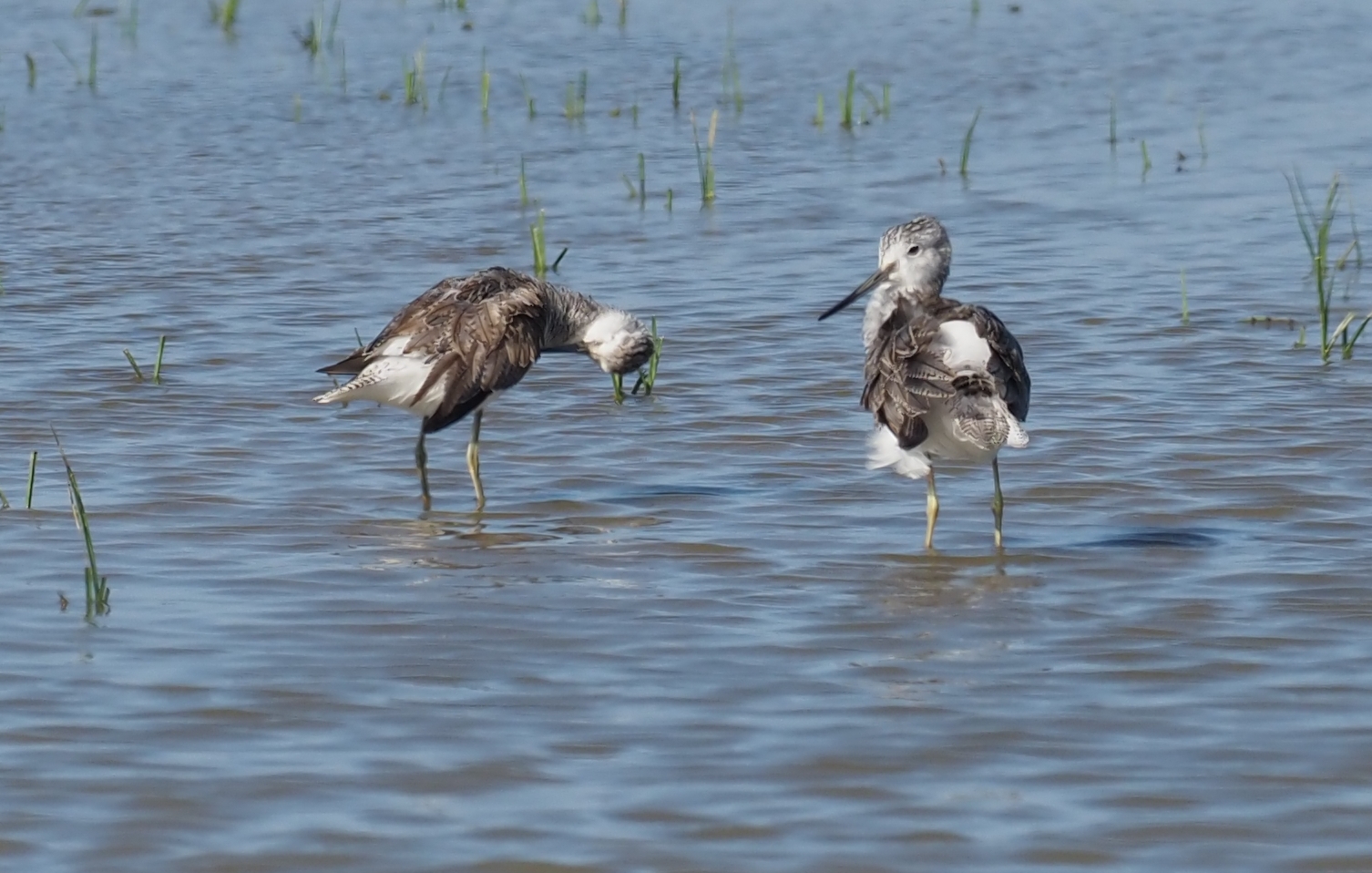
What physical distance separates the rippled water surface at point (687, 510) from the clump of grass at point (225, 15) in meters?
2.44

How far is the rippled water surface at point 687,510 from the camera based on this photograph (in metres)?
5.03

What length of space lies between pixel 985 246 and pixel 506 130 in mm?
4586

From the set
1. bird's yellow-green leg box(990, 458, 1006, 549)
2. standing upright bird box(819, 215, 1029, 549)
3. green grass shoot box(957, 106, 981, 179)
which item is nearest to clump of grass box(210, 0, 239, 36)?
green grass shoot box(957, 106, 981, 179)

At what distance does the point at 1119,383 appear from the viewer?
942 centimetres

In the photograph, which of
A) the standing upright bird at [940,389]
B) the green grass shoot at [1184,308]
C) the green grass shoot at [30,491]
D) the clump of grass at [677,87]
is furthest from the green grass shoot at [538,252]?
the clump of grass at [677,87]

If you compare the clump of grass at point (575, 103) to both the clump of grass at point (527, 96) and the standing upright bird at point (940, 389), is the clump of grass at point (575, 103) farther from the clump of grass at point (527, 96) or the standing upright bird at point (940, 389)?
the standing upright bird at point (940, 389)

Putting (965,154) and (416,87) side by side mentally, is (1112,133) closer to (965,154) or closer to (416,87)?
(965,154)

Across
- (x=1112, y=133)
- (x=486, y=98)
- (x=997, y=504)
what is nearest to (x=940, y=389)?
(x=997, y=504)

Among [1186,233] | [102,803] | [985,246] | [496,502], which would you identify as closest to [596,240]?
[985,246]

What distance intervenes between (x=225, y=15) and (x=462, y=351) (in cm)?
1203

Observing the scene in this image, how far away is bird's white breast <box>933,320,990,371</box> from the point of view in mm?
7074

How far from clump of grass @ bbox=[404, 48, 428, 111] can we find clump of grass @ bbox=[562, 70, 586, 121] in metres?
1.06

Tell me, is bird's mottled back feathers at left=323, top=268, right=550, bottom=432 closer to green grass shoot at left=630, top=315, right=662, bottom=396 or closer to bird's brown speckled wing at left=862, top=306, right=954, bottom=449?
green grass shoot at left=630, top=315, right=662, bottom=396

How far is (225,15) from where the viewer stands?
19.2 metres
